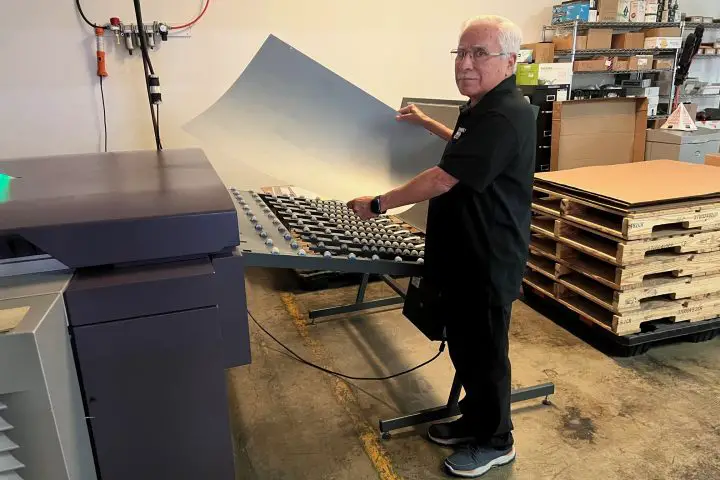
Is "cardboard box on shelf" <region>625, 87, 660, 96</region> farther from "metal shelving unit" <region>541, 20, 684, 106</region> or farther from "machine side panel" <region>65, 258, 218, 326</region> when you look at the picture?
"machine side panel" <region>65, 258, 218, 326</region>

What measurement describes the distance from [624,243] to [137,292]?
2.05 meters

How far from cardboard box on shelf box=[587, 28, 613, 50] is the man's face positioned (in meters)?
2.99

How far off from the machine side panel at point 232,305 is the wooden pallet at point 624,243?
1812 millimetres

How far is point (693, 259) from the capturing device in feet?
8.22

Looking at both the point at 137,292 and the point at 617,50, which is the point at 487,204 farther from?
the point at 617,50

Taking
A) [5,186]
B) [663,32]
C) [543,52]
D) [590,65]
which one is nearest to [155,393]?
[5,186]

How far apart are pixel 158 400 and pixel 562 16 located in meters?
4.08

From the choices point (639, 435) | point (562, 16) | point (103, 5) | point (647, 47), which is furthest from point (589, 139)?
point (103, 5)

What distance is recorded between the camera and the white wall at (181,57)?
308 cm

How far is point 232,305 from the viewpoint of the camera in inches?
47.0

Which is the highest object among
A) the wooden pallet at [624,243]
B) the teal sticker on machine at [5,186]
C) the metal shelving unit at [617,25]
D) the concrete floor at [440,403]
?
the metal shelving unit at [617,25]

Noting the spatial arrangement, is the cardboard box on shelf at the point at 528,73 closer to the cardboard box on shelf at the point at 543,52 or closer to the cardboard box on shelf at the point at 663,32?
the cardboard box on shelf at the point at 543,52

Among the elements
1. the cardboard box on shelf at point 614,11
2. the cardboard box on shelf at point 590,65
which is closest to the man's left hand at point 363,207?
the cardboard box on shelf at point 590,65

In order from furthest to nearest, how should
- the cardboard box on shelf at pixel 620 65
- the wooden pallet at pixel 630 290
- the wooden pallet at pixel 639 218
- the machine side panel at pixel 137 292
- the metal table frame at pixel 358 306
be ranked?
1. the cardboard box on shelf at pixel 620 65
2. the metal table frame at pixel 358 306
3. the wooden pallet at pixel 630 290
4. the wooden pallet at pixel 639 218
5. the machine side panel at pixel 137 292
